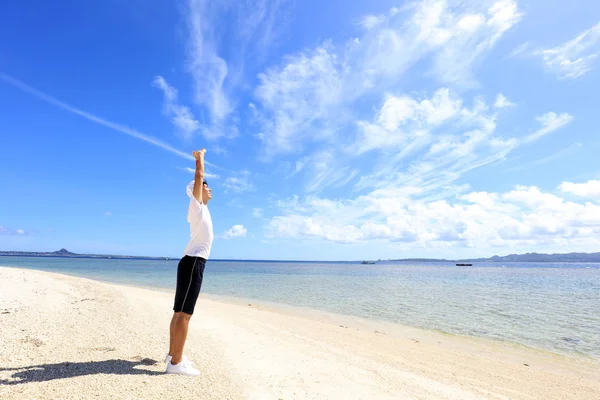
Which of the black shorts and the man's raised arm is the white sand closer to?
the black shorts

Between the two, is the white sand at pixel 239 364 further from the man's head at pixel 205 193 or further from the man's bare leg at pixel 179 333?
the man's head at pixel 205 193

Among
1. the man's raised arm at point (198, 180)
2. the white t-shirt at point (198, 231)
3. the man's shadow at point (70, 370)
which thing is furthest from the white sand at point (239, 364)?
the man's raised arm at point (198, 180)

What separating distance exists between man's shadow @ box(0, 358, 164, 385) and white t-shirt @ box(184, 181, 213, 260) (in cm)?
178

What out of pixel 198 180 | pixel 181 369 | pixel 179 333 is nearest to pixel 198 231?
pixel 198 180

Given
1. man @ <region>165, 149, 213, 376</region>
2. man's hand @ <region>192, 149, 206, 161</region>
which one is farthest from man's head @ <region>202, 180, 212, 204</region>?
man's hand @ <region>192, 149, 206, 161</region>

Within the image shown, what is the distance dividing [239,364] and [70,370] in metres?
2.37

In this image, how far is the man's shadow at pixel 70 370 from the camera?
401cm

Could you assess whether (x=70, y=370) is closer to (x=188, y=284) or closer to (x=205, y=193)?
(x=188, y=284)

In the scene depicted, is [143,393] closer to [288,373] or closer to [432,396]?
[288,373]

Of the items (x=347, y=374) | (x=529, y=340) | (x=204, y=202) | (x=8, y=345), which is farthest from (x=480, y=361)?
(x=8, y=345)

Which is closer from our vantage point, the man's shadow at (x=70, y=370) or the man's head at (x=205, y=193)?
the man's shadow at (x=70, y=370)

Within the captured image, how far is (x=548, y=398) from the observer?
6441 mm

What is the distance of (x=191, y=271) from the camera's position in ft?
14.9

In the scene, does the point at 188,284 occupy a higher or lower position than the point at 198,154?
lower
